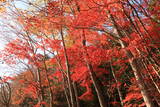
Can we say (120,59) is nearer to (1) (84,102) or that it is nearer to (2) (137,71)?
(2) (137,71)

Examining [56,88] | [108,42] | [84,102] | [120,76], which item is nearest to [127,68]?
[120,76]

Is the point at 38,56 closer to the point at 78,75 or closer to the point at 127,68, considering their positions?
the point at 78,75

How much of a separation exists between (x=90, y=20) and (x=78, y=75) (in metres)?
7.00

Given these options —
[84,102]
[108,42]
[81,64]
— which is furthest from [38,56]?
[84,102]

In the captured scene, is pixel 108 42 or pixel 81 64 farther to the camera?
pixel 108 42

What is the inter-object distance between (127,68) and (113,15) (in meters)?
7.86

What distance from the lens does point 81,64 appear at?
1027cm

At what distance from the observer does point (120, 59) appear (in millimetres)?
10227

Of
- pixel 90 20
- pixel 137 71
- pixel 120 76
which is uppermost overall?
pixel 90 20

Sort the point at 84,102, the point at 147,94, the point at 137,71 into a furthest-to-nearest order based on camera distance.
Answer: the point at 84,102
the point at 137,71
the point at 147,94

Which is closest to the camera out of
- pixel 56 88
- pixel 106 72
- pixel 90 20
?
pixel 90 20

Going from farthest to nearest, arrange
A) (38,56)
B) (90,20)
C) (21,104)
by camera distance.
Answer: (21,104), (38,56), (90,20)

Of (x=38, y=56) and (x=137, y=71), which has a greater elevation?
(x=38, y=56)

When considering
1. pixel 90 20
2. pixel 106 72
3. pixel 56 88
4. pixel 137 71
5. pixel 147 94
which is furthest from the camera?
pixel 56 88
